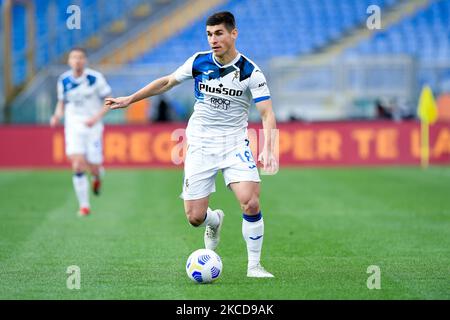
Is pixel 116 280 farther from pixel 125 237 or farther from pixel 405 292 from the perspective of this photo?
pixel 125 237

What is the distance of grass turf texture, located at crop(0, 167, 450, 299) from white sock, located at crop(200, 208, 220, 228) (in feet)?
1.51

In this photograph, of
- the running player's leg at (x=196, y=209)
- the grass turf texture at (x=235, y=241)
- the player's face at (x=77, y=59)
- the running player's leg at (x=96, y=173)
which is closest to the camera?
the grass turf texture at (x=235, y=241)

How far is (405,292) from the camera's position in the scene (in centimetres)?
827

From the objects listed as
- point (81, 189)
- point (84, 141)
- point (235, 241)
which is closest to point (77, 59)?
point (84, 141)

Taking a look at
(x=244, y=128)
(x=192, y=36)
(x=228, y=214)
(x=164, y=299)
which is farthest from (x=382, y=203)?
(x=192, y=36)

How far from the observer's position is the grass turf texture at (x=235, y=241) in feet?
27.9

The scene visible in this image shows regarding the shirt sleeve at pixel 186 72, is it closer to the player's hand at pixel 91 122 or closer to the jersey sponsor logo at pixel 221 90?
the jersey sponsor logo at pixel 221 90

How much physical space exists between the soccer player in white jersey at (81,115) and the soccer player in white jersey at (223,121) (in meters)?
5.89

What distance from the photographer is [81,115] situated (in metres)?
15.7

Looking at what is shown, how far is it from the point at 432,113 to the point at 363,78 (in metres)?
3.59

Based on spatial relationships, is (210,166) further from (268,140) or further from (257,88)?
(257,88)

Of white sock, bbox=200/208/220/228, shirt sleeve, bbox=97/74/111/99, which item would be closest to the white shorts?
white sock, bbox=200/208/220/228

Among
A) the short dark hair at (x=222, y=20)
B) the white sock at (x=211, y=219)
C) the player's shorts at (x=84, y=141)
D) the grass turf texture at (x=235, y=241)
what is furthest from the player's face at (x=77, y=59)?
the short dark hair at (x=222, y=20)
